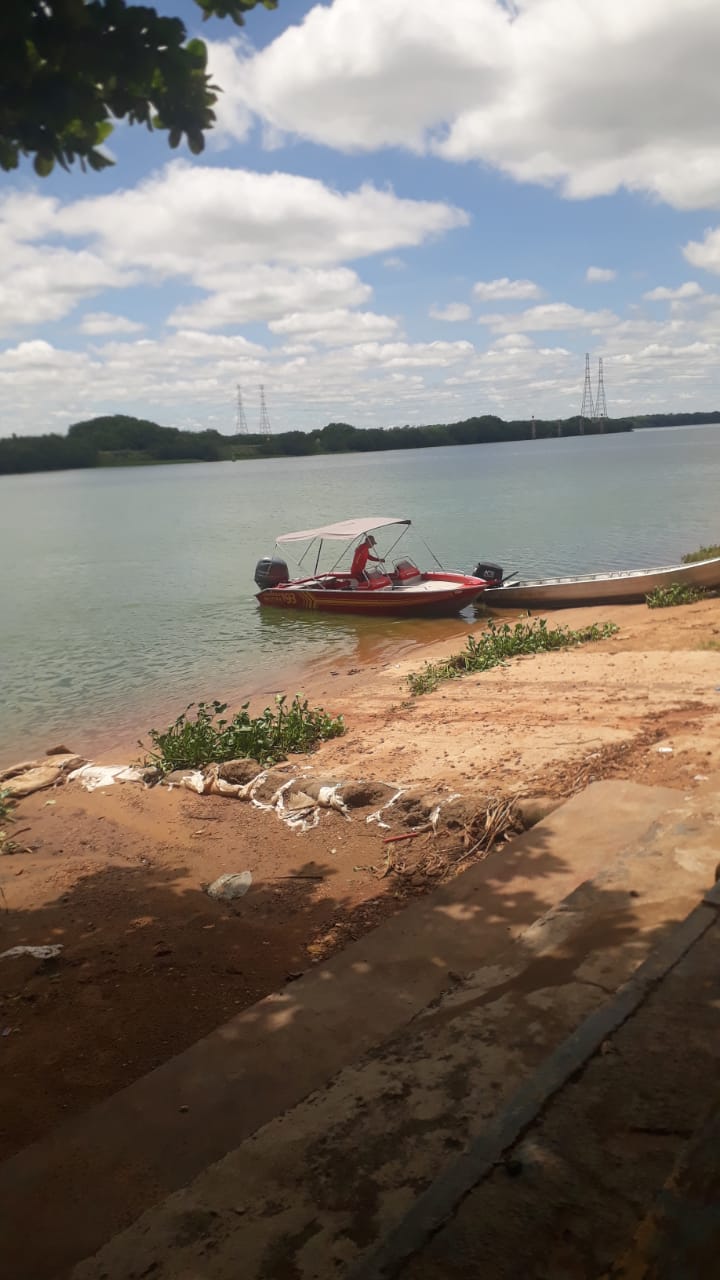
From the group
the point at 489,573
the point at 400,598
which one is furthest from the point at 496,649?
the point at 489,573

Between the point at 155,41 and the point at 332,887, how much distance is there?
5476mm

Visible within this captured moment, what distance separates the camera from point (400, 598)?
71.9 ft

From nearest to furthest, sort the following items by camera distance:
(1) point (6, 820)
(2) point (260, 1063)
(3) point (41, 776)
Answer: (2) point (260, 1063) < (1) point (6, 820) < (3) point (41, 776)

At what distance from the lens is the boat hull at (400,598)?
2153 centimetres

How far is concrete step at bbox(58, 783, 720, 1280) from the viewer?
2.76 metres

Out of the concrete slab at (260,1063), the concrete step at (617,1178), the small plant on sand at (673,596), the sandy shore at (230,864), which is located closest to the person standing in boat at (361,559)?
the small plant on sand at (673,596)

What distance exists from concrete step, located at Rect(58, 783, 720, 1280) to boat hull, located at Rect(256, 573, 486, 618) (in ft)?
51.7

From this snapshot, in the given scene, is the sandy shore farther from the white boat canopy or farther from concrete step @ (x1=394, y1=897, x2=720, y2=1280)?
the white boat canopy

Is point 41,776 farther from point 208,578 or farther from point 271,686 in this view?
point 208,578

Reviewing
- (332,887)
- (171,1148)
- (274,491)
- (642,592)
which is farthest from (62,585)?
(274,491)

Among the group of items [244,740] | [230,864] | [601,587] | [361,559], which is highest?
[361,559]

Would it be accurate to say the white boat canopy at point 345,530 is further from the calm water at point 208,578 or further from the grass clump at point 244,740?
the grass clump at point 244,740

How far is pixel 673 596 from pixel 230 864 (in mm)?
14280

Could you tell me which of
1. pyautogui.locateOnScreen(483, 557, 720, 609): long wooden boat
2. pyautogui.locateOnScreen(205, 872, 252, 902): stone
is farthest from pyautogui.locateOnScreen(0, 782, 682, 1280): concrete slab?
pyautogui.locateOnScreen(483, 557, 720, 609): long wooden boat
